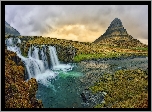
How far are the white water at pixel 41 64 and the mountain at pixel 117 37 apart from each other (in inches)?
59.9

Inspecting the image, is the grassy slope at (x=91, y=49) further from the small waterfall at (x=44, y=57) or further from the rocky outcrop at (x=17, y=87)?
the rocky outcrop at (x=17, y=87)

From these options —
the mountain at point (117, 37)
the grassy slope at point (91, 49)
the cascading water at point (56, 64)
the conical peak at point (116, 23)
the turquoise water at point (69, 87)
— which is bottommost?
the turquoise water at point (69, 87)

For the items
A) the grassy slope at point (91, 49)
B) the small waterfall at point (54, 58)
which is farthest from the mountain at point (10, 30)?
the small waterfall at point (54, 58)

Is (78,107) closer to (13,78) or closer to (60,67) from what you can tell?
(60,67)

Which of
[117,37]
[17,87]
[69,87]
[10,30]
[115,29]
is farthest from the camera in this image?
[117,37]

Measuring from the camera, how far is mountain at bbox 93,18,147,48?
11.6 metres

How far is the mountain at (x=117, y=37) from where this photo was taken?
11.6 m

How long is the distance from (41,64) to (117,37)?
2.81 metres

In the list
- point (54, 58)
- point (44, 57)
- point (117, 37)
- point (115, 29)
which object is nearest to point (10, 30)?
point (44, 57)

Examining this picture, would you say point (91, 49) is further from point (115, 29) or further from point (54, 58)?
point (54, 58)

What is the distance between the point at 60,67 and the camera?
37.5ft

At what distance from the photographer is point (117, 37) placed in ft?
40.0
